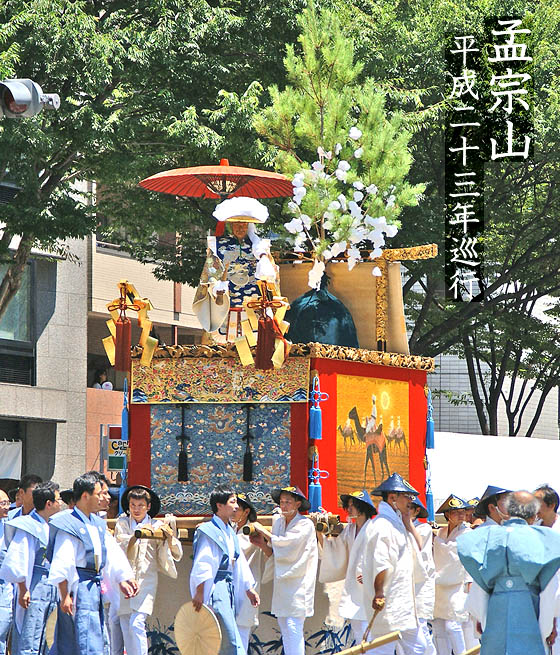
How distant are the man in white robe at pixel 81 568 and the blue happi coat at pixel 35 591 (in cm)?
135

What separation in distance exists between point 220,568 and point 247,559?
5.72 ft

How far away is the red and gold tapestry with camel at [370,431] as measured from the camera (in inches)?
480

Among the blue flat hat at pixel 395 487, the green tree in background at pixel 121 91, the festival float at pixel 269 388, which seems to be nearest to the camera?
the blue flat hat at pixel 395 487

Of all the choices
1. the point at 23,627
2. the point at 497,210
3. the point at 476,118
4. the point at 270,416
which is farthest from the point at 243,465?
the point at 497,210

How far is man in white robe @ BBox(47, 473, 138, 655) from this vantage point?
8.83 m

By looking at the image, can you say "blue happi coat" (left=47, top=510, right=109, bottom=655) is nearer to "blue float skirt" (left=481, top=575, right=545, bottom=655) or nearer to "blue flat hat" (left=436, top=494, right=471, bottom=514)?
"blue float skirt" (left=481, top=575, right=545, bottom=655)

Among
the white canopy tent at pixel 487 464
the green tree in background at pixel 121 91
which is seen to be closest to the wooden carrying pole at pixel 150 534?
the green tree in background at pixel 121 91

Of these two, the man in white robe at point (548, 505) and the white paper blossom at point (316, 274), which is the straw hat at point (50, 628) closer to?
the man in white robe at point (548, 505)

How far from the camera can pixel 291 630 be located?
11.2 metres

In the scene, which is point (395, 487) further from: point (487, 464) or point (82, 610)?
point (487, 464)

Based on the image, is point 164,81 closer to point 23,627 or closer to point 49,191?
point 49,191

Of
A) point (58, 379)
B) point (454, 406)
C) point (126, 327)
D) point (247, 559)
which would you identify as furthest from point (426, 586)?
point (454, 406)

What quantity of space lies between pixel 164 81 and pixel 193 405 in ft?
20.4

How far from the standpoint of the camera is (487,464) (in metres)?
17.7
